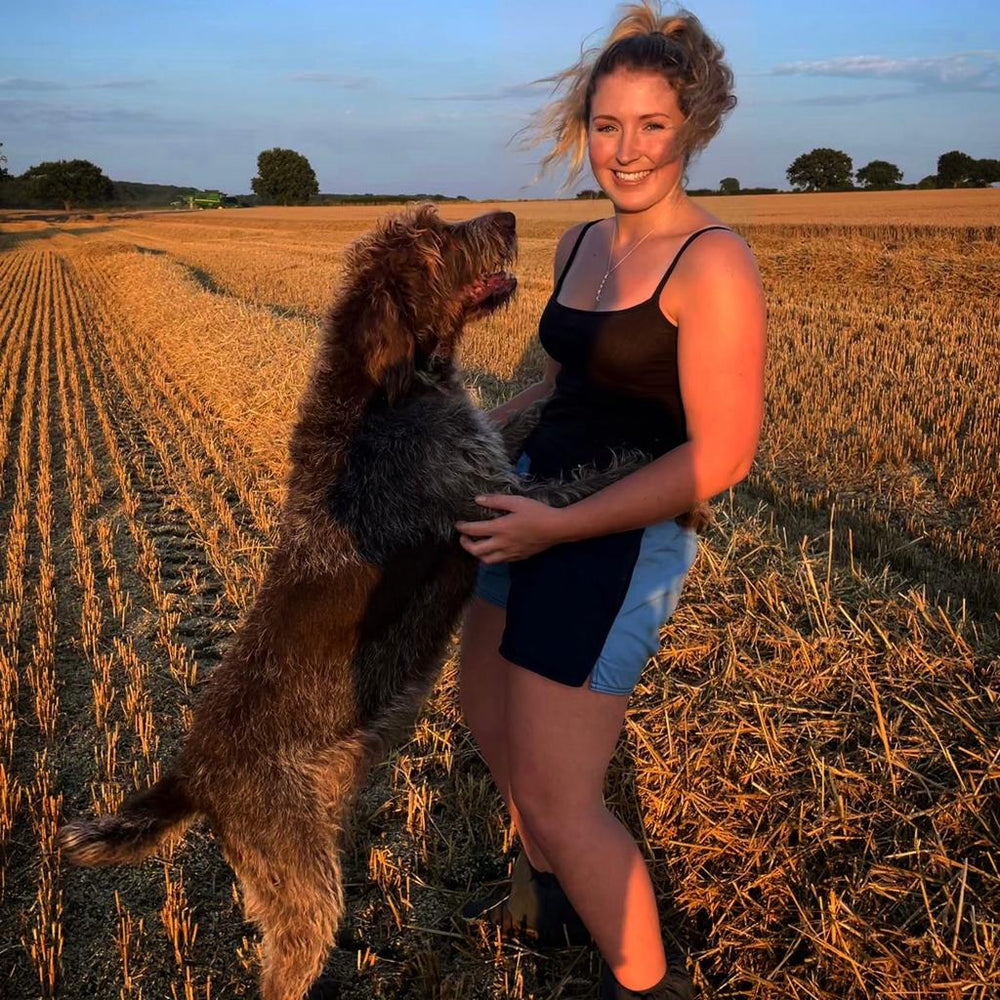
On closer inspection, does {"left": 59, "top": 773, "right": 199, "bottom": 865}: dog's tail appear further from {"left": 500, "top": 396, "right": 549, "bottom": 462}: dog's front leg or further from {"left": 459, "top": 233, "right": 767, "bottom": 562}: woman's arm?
{"left": 500, "top": 396, "right": 549, "bottom": 462}: dog's front leg

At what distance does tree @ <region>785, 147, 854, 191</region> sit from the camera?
212ft

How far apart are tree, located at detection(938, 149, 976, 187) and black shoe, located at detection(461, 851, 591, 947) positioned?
216ft

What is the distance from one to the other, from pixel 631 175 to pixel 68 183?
119m

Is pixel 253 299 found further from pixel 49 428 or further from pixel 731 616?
pixel 731 616

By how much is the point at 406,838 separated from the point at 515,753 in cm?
161

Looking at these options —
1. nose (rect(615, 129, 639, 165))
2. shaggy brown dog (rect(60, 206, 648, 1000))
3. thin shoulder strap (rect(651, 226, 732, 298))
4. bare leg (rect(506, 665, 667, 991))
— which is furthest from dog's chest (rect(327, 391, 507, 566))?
nose (rect(615, 129, 639, 165))

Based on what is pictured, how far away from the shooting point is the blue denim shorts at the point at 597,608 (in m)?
2.24

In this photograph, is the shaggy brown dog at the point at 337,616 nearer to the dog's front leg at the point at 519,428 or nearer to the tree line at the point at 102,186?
the dog's front leg at the point at 519,428

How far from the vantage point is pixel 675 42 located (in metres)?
2.32

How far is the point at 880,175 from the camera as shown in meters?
63.9

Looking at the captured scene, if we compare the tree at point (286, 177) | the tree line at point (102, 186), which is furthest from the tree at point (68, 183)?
the tree at point (286, 177)

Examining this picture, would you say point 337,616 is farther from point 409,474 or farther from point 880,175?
point 880,175

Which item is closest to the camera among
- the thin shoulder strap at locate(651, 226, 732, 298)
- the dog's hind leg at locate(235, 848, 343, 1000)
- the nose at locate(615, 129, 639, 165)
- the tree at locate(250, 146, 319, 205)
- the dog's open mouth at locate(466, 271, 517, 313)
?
the thin shoulder strap at locate(651, 226, 732, 298)

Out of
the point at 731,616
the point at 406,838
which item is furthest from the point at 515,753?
the point at 731,616
